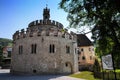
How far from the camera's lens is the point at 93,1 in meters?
11.2

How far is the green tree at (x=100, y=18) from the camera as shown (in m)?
11.0

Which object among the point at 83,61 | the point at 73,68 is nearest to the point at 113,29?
the point at 73,68

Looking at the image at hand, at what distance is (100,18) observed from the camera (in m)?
12.3

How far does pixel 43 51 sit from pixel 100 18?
17681 mm

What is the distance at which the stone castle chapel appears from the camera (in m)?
28.0

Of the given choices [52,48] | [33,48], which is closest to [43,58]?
[52,48]

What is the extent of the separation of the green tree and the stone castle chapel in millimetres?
14724

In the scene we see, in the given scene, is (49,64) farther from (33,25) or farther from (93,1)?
(93,1)

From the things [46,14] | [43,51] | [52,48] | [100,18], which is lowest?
[43,51]

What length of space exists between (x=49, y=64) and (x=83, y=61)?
903 inches

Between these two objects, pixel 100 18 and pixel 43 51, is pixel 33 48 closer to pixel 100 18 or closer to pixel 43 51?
pixel 43 51

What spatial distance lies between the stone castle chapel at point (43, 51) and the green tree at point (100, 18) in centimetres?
1472

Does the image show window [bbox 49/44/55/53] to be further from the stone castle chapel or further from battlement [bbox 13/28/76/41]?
battlement [bbox 13/28/76/41]

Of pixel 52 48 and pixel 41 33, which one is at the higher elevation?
pixel 41 33
